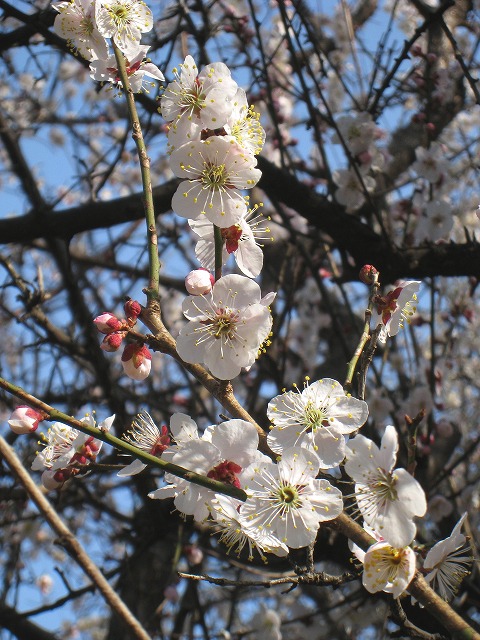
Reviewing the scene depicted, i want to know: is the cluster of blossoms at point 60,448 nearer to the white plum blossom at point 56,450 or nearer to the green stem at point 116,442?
the white plum blossom at point 56,450

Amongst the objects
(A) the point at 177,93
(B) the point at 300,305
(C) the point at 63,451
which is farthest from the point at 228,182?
(B) the point at 300,305

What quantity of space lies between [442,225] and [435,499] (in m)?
1.43

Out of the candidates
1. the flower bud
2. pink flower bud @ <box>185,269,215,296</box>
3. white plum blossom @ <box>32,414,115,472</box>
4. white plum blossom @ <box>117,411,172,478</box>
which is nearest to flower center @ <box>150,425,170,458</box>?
white plum blossom @ <box>117,411,172,478</box>

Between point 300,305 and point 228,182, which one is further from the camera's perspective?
point 300,305

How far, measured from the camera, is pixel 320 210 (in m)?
3.06

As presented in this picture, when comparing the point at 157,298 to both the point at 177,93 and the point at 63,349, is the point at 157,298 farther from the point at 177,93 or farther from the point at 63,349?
the point at 63,349

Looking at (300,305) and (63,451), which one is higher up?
(300,305)

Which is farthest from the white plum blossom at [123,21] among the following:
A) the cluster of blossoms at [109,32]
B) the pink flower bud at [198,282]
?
the pink flower bud at [198,282]

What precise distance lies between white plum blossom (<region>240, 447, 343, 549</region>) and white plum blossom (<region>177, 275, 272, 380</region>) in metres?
0.20


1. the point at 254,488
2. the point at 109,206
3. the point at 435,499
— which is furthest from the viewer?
the point at 435,499

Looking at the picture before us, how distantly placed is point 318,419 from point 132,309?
1.38ft

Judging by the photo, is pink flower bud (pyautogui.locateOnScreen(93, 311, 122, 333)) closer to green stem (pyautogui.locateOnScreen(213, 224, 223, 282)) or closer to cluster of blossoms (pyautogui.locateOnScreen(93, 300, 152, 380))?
cluster of blossoms (pyautogui.locateOnScreen(93, 300, 152, 380))

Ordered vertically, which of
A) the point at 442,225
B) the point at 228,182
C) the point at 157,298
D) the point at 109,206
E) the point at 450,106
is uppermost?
the point at 450,106

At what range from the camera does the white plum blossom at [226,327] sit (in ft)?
4.32
